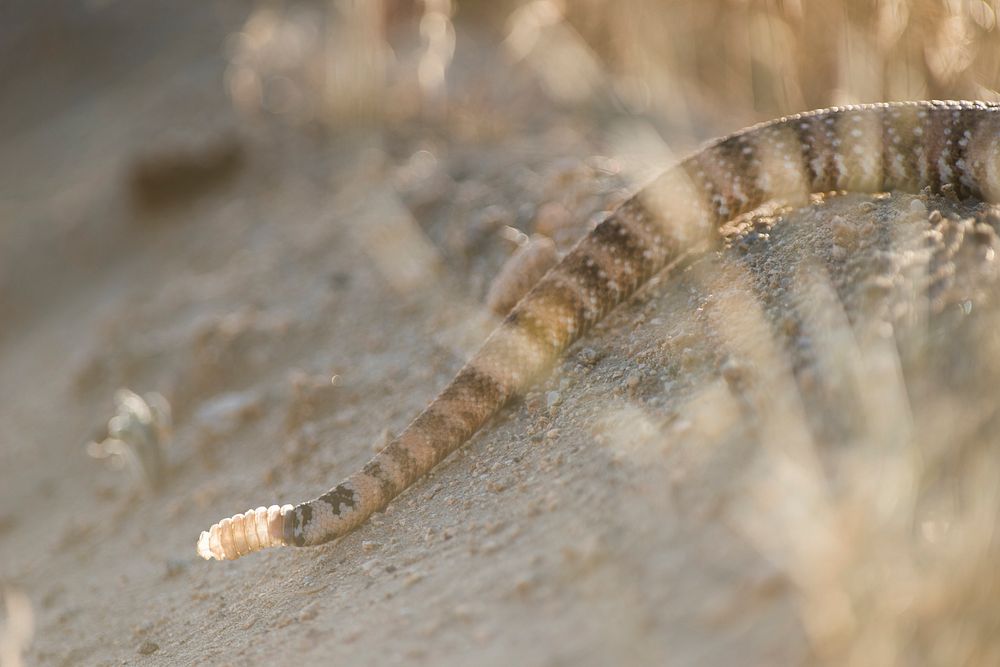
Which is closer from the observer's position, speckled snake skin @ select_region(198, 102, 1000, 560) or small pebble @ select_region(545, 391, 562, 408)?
speckled snake skin @ select_region(198, 102, 1000, 560)

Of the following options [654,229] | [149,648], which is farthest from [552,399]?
[149,648]

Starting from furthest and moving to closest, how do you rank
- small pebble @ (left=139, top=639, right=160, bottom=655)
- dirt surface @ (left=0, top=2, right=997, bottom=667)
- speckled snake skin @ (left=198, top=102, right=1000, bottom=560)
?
small pebble @ (left=139, top=639, right=160, bottom=655) < speckled snake skin @ (left=198, top=102, right=1000, bottom=560) < dirt surface @ (left=0, top=2, right=997, bottom=667)

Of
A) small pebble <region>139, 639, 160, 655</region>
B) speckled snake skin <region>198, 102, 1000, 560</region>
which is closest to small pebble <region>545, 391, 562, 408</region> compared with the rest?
speckled snake skin <region>198, 102, 1000, 560</region>

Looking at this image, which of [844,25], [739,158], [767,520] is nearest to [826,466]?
[767,520]

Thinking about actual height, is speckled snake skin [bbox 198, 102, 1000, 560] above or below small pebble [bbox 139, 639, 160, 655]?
above

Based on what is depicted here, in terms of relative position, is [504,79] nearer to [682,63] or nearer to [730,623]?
[682,63]

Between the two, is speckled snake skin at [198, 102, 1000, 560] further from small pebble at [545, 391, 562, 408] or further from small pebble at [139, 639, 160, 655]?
small pebble at [139, 639, 160, 655]

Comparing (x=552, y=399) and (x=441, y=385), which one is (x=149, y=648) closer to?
(x=441, y=385)
